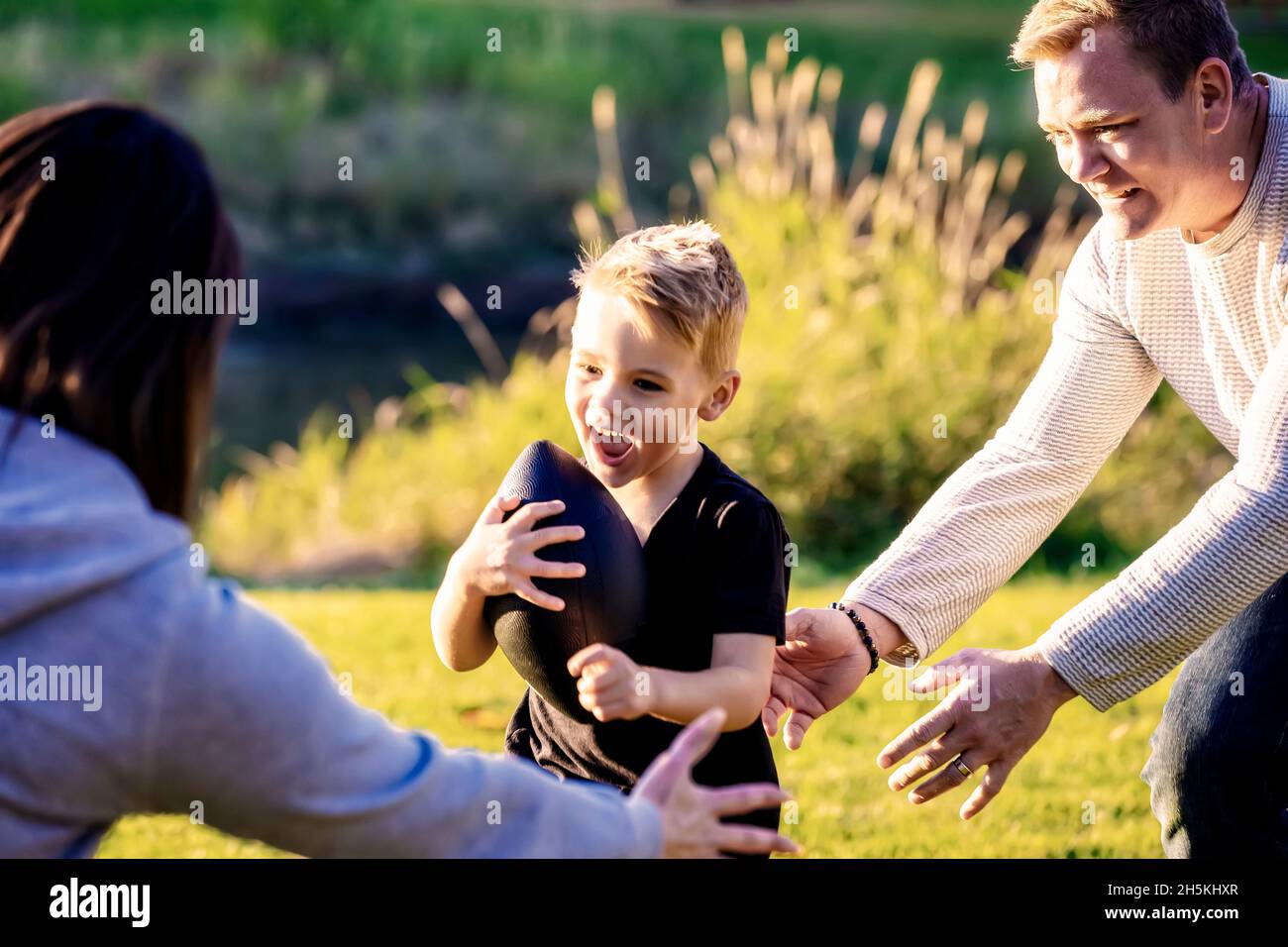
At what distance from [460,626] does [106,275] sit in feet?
3.59

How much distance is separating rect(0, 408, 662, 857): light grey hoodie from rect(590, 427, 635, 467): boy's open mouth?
90 cm

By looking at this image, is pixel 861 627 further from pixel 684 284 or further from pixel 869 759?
pixel 869 759

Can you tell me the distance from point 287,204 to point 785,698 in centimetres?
1330

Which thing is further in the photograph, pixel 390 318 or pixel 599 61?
pixel 599 61

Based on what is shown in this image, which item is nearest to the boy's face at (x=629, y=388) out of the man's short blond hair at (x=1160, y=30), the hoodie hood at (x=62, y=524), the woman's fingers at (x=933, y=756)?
the woman's fingers at (x=933, y=756)

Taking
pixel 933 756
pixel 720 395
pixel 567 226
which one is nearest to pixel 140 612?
pixel 720 395

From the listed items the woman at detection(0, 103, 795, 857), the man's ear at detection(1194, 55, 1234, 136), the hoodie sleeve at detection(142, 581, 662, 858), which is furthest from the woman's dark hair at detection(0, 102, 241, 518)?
the man's ear at detection(1194, 55, 1234, 136)

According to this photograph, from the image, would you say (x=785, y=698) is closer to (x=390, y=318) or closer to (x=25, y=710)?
(x=25, y=710)

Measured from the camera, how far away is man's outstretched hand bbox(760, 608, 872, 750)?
3.43m

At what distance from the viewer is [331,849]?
2.16 m

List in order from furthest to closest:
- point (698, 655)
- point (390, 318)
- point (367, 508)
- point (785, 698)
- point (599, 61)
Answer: point (599, 61) → point (390, 318) → point (367, 508) → point (785, 698) → point (698, 655)

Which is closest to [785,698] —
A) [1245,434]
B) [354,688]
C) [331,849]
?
[1245,434]

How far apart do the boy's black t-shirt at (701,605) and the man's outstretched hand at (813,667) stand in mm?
488

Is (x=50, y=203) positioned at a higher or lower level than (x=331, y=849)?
higher
